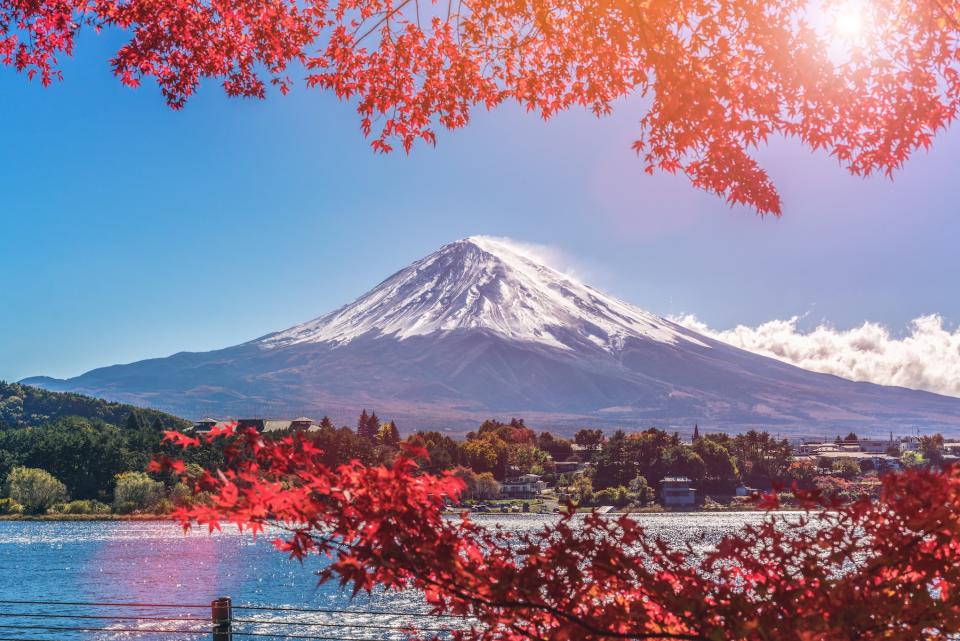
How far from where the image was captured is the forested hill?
108688 millimetres

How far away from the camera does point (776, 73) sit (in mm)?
4312

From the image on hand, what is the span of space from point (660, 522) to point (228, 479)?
61.0m

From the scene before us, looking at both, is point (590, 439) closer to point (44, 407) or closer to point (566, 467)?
point (566, 467)

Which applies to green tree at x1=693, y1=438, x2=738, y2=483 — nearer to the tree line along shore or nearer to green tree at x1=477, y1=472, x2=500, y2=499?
the tree line along shore

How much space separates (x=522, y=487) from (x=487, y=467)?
475cm

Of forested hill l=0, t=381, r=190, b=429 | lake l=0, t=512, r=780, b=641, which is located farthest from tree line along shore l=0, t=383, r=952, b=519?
lake l=0, t=512, r=780, b=641

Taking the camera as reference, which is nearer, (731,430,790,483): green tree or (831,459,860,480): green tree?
(731,430,790,483): green tree

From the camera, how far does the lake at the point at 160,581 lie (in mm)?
25769

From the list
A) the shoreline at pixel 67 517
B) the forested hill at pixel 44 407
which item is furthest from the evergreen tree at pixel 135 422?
the forested hill at pixel 44 407

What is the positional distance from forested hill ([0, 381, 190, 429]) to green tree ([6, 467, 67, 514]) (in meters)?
43.7

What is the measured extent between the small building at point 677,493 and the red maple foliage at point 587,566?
248 feet

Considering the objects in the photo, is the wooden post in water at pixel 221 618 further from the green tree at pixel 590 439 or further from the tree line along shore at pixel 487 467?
the green tree at pixel 590 439

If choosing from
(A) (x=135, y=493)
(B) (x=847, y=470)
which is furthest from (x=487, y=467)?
(B) (x=847, y=470)

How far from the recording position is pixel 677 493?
7706 cm
